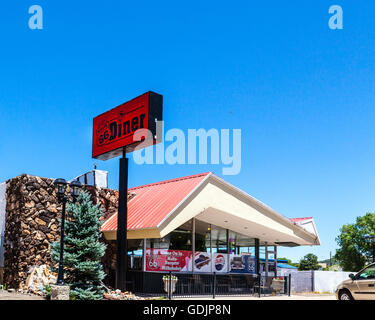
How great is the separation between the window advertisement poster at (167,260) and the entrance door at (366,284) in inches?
378

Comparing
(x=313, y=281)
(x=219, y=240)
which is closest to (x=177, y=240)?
(x=219, y=240)

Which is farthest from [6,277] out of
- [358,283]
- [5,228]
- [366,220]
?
[366,220]

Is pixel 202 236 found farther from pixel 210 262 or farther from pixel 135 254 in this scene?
pixel 135 254

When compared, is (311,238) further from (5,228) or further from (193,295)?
(5,228)

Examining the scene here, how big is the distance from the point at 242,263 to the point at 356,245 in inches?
1655

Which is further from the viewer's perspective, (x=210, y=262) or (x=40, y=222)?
(x=210, y=262)

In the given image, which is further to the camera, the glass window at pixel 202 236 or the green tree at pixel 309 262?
the green tree at pixel 309 262

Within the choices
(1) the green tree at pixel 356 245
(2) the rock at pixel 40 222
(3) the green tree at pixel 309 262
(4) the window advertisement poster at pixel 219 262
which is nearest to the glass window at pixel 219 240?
(4) the window advertisement poster at pixel 219 262

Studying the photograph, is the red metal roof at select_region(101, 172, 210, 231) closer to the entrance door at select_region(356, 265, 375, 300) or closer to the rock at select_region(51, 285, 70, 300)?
the rock at select_region(51, 285, 70, 300)

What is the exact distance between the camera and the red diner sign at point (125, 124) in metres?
20.4

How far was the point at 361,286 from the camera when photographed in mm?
15656

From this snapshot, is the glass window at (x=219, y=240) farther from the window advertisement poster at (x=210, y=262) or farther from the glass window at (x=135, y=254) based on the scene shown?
the glass window at (x=135, y=254)

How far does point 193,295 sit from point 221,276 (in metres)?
3.05
